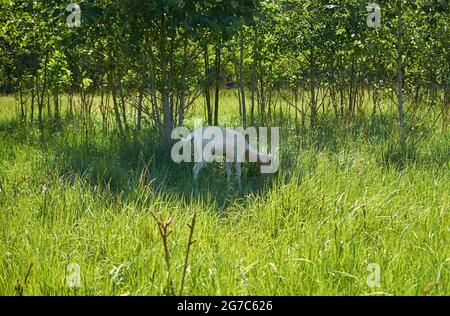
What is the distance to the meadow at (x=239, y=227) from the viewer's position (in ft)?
8.73

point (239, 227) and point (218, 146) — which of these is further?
point (218, 146)

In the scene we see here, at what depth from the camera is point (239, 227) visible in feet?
12.0

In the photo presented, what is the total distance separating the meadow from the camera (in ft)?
8.73

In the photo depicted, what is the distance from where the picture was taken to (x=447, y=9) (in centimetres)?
541

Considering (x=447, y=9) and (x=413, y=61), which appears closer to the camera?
(x=447, y=9)

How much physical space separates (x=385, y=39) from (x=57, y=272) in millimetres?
5095

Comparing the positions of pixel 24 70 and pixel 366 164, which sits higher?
pixel 24 70

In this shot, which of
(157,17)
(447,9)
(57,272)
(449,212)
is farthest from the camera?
(157,17)

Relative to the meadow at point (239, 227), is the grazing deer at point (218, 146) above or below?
above

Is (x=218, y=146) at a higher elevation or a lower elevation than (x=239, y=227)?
higher
